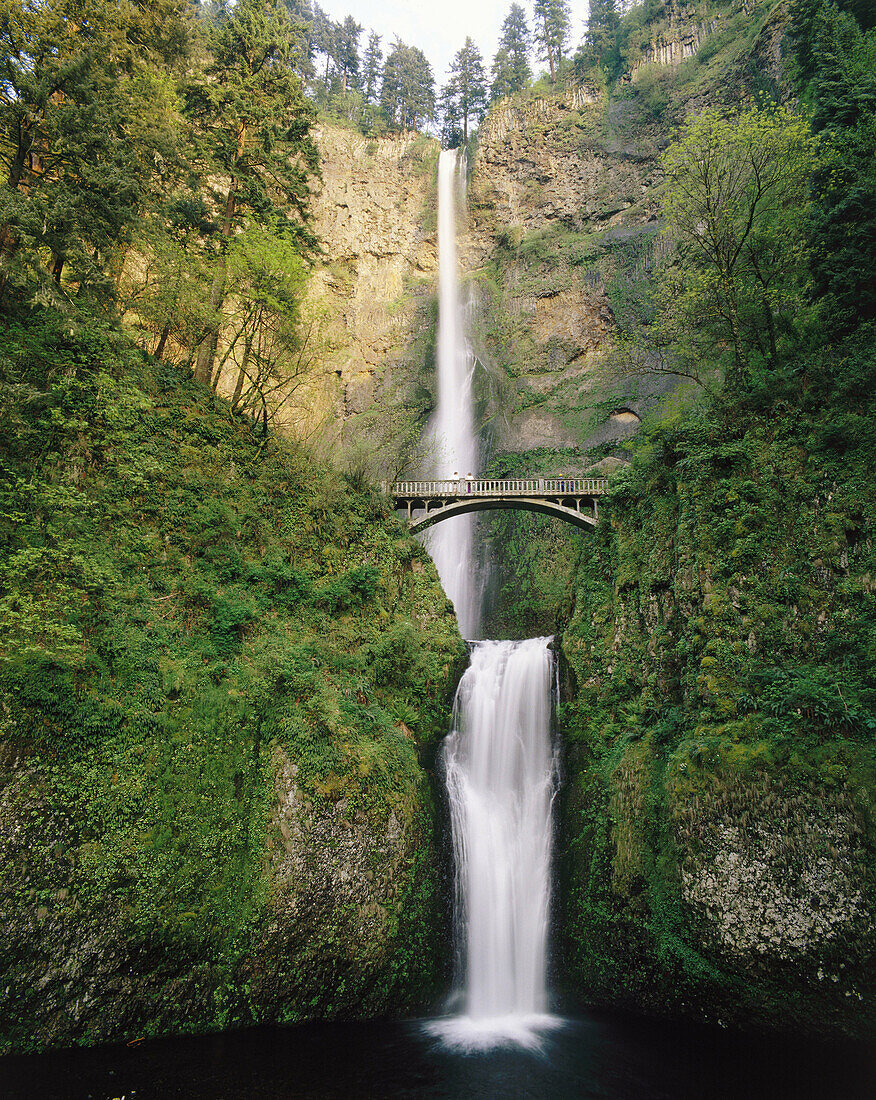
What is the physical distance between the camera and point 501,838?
47.5 ft

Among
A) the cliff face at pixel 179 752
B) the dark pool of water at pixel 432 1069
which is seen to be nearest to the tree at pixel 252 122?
the cliff face at pixel 179 752

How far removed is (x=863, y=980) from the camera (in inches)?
343

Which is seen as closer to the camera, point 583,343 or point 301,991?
point 301,991

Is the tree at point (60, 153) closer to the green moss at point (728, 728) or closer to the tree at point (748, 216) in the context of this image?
the tree at point (748, 216)

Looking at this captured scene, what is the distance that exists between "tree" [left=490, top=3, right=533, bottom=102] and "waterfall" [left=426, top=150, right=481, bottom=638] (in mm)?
8507

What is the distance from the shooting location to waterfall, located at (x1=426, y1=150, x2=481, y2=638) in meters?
30.9

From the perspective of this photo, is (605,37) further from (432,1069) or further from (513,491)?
(432,1069)

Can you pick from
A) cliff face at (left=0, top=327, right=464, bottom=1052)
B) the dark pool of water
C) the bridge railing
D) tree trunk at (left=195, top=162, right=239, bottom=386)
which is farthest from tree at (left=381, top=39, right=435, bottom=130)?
the dark pool of water

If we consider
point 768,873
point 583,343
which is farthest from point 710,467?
point 583,343

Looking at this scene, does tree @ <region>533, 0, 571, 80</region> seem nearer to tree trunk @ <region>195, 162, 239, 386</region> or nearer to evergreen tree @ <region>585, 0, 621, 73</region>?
evergreen tree @ <region>585, 0, 621, 73</region>

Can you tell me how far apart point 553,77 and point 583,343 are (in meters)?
25.2

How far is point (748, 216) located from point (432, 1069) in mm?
20960

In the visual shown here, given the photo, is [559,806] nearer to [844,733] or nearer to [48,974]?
[844,733]

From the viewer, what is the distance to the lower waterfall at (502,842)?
477 inches
